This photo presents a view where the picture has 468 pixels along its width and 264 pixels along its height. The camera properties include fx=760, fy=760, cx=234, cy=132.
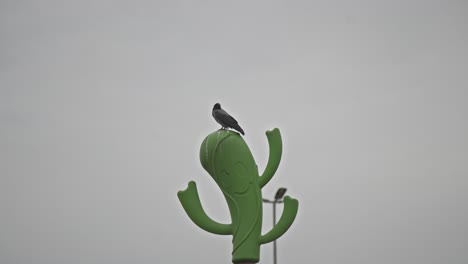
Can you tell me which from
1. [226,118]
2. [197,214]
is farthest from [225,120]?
[197,214]

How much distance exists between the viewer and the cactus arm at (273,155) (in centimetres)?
1070

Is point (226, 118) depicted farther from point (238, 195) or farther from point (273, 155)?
point (238, 195)

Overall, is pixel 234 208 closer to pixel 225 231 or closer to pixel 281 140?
pixel 225 231

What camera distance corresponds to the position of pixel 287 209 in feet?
33.9

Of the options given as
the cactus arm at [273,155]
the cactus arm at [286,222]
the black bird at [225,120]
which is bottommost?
the cactus arm at [286,222]

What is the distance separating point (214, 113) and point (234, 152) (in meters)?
0.90

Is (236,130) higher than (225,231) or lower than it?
higher

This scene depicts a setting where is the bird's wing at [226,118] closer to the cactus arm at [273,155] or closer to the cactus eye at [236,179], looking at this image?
→ the cactus arm at [273,155]

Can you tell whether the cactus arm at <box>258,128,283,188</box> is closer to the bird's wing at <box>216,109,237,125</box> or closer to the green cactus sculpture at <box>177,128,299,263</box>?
the green cactus sculpture at <box>177,128,299,263</box>

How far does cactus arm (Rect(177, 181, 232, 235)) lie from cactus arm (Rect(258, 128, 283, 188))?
32.5 inches

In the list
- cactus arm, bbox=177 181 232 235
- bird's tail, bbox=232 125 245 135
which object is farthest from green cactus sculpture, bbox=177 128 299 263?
bird's tail, bbox=232 125 245 135

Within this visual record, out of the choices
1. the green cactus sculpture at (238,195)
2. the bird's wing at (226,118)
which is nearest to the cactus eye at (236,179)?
the green cactus sculpture at (238,195)

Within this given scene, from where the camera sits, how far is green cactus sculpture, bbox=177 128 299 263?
33.6ft

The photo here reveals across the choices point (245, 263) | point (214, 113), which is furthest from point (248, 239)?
point (214, 113)
